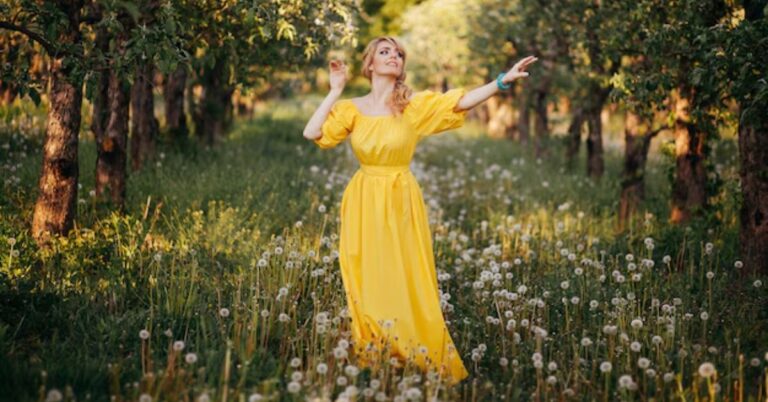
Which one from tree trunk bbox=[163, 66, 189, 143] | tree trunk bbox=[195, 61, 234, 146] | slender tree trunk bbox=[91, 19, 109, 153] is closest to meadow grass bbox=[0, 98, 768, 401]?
slender tree trunk bbox=[91, 19, 109, 153]

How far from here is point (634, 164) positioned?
37.9 ft

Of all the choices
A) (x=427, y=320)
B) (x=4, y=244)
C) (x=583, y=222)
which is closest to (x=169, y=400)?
(x=427, y=320)

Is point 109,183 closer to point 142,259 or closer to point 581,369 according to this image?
point 142,259

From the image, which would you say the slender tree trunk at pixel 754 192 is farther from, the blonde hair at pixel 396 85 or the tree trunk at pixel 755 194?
the blonde hair at pixel 396 85

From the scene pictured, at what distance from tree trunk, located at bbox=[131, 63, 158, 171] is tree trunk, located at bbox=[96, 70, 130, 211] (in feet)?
7.54

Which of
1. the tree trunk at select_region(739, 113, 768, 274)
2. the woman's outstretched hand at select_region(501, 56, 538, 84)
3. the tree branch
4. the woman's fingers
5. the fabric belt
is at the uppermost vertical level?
the tree branch

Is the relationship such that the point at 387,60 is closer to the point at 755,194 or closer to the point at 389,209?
the point at 389,209

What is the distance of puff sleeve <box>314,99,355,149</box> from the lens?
5.72 meters

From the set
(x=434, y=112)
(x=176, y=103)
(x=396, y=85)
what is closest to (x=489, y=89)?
(x=434, y=112)

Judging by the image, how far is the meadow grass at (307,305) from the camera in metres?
4.78

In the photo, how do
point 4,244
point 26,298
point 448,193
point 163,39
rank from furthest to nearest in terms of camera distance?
point 448,193, point 4,244, point 163,39, point 26,298

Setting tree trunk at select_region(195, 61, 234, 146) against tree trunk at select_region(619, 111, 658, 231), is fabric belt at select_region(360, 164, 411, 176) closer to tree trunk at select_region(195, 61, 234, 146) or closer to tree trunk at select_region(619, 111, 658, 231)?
tree trunk at select_region(619, 111, 658, 231)

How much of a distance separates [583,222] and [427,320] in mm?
5573

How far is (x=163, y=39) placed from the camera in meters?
6.23
